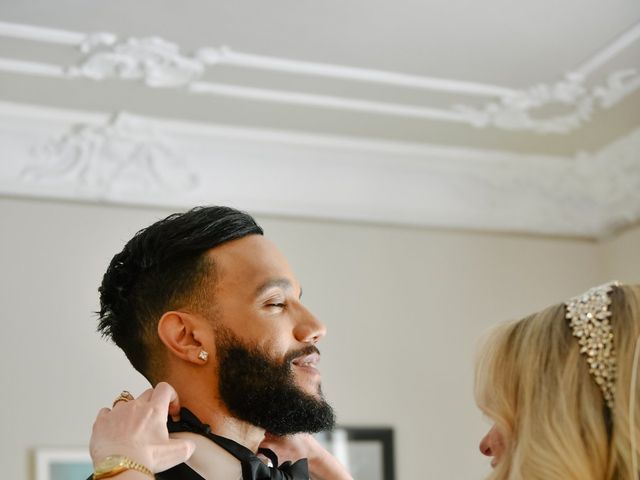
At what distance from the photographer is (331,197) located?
5.33 meters

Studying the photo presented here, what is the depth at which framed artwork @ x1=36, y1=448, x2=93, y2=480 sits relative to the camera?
14.9ft

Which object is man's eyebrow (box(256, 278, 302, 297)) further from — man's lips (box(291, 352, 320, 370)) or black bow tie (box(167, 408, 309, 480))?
black bow tie (box(167, 408, 309, 480))

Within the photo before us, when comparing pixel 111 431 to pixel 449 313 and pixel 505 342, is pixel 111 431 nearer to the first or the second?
pixel 505 342

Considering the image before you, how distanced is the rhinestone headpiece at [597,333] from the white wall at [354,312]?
3.28 m

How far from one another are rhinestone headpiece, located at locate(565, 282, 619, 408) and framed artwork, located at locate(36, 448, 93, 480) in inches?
127

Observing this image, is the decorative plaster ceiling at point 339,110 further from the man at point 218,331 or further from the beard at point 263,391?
the beard at point 263,391

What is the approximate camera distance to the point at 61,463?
15.0ft

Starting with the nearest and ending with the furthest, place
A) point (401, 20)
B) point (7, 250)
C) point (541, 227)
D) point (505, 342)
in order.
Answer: point (505, 342) → point (401, 20) → point (7, 250) → point (541, 227)

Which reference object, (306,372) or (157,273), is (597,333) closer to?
(306,372)

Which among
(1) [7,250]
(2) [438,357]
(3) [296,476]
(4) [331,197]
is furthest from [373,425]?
(3) [296,476]

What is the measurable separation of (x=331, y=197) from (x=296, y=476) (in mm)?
3316

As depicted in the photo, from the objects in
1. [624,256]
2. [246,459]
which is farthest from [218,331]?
[624,256]

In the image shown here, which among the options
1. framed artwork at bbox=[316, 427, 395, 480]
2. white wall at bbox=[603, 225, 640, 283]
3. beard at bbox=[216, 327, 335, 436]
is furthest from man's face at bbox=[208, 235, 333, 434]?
white wall at bbox=[603, 225, 640, 283]

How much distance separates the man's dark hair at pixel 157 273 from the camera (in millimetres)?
2150
